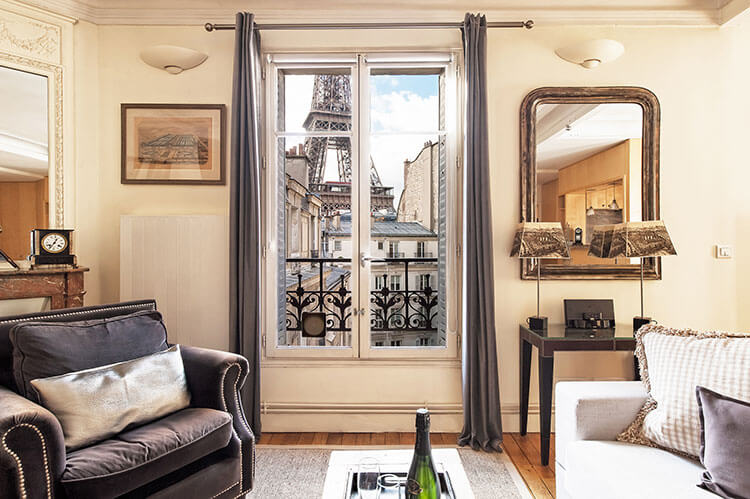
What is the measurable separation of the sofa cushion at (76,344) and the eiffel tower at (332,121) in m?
1.47

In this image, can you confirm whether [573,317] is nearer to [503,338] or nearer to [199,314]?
[503,338]

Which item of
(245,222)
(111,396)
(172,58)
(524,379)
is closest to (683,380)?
(524,379)

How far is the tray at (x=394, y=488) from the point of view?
4.41 ft

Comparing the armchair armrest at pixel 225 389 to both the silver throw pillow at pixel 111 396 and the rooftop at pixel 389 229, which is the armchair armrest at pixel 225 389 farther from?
the rooftop at pixel 389 229

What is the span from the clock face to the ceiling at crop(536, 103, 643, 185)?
293cm

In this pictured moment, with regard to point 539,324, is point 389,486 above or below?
below

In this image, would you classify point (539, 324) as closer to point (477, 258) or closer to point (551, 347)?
point (551, 347)

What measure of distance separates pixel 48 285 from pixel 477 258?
2475mm

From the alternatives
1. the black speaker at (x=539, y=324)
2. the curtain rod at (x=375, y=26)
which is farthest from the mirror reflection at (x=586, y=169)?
the curtain rod at (x=375, y=26)

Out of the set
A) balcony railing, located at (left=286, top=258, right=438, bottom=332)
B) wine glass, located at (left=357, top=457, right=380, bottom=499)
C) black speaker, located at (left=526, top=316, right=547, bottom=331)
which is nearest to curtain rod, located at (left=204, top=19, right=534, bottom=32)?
balcony railing, located at (left=286, top=258, right=438, bottom=332)

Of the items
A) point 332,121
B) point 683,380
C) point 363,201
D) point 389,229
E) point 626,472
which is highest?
point 332,121

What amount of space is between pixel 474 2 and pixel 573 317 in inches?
81.9

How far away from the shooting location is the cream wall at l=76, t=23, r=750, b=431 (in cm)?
283

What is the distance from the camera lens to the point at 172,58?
2736 millimetres
